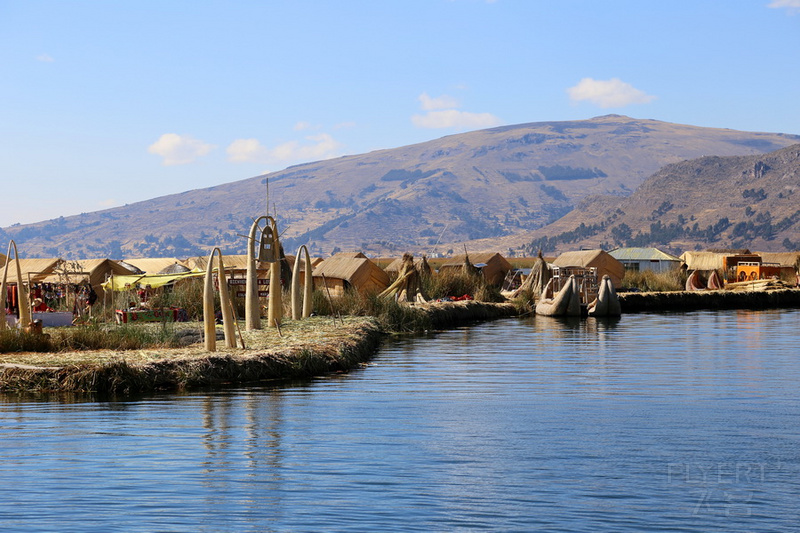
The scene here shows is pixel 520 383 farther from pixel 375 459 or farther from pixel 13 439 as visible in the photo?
pixel 13 439

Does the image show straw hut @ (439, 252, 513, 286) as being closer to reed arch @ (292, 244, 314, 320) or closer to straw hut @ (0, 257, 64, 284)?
straw hut @ (0, 257, 64, 284)

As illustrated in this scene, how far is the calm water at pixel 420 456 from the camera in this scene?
8.98 metres

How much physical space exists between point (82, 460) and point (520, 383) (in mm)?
8703

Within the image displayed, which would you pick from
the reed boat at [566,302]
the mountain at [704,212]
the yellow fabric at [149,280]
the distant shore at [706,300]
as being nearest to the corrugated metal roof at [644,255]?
the distant shore at [706,300]

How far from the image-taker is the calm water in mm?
8984

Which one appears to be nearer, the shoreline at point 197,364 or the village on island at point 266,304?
the shoreline at point 197,364

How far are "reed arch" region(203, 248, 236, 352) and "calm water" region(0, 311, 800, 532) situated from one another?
150 centimetres

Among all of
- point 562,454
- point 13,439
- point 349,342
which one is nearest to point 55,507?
point 13,439

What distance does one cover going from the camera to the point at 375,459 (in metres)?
11.0

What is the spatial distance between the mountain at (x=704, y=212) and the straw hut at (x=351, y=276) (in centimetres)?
9783

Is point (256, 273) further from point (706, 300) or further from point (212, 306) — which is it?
point (706, 300)

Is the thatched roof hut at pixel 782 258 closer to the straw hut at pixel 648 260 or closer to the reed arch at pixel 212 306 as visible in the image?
the straw hut at pixel 648 260

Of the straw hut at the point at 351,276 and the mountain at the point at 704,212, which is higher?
the mountain at the point at 704,212

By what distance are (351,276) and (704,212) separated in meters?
127
